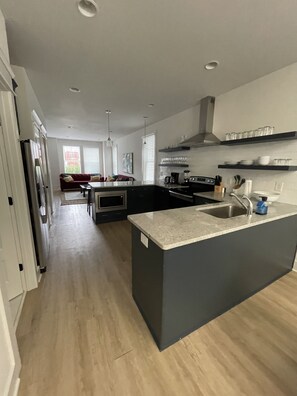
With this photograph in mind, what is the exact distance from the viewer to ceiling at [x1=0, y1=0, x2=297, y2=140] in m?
1.40

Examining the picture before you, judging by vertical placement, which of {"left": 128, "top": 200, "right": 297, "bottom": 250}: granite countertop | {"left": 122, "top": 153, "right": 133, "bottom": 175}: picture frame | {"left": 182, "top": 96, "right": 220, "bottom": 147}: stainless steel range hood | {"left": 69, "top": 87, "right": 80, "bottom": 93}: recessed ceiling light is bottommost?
{"left": 128, "top": 200, "right": 297, "bottom": 250}: granite countertop

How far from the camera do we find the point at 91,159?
10.0 metres

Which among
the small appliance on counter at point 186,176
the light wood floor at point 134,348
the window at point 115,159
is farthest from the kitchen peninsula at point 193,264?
the window at point 115,159

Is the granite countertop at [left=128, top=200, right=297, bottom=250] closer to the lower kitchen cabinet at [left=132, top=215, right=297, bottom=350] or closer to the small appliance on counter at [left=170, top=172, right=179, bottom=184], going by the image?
the lower kitchen cabinet at [left=132, top=215, right=297, bottom=350]

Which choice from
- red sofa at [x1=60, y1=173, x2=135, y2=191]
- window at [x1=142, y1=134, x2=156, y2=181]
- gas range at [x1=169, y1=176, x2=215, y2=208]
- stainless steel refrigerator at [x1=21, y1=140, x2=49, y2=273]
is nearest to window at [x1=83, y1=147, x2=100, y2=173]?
red sofa at [x1=60, y1=173, x2=135, y2=191]

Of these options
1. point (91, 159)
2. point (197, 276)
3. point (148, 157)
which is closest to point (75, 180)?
point (91, 159)

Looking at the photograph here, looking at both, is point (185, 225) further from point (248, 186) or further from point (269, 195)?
point (248, 186)

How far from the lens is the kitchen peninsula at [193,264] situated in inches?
48.8

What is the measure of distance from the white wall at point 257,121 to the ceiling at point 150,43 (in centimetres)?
18

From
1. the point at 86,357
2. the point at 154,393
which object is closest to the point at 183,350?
the point at 154,393

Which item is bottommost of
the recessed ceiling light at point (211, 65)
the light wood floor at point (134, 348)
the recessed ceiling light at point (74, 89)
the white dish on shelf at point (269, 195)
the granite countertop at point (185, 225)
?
the light wood floor at point (134, 348)

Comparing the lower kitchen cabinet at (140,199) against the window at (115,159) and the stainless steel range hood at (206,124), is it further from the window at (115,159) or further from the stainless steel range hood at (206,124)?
the window at (115,159)

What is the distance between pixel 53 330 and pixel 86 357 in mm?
416

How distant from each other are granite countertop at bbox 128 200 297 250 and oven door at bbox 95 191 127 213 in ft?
7.90
